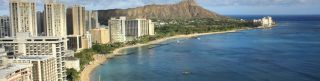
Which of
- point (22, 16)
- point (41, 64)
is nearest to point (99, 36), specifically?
point (22, 16)

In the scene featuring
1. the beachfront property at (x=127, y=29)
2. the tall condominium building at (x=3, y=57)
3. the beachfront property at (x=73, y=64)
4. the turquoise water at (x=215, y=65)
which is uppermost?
the beachfront property at (x=127, y=29)

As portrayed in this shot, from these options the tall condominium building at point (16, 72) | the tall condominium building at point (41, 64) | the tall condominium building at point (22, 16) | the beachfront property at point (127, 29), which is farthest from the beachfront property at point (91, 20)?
the tall condominium building at point (16, 72)

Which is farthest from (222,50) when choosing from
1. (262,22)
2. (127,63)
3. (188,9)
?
(188,9)

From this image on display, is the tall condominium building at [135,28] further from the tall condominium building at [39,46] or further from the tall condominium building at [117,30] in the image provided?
the tall condominium building at [39,46]

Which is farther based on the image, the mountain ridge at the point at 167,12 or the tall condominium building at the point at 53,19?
the mountain ridge at the point at 167,12

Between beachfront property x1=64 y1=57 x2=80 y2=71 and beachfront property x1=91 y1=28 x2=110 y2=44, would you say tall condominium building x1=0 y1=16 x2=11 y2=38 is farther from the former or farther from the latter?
beachfront property x1=64 y1=57 x2=80 y2=71

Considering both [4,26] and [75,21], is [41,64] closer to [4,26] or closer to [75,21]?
[4,26]

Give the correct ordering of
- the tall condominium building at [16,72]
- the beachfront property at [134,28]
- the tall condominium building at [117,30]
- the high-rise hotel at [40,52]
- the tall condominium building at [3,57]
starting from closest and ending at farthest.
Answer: the tall condominium building at [16,72] → the tall condominium building at [3,57] → the high-rise hotel at [40,52] → the tall condominium building at [117,30] → the beachfront property at [134,28]
